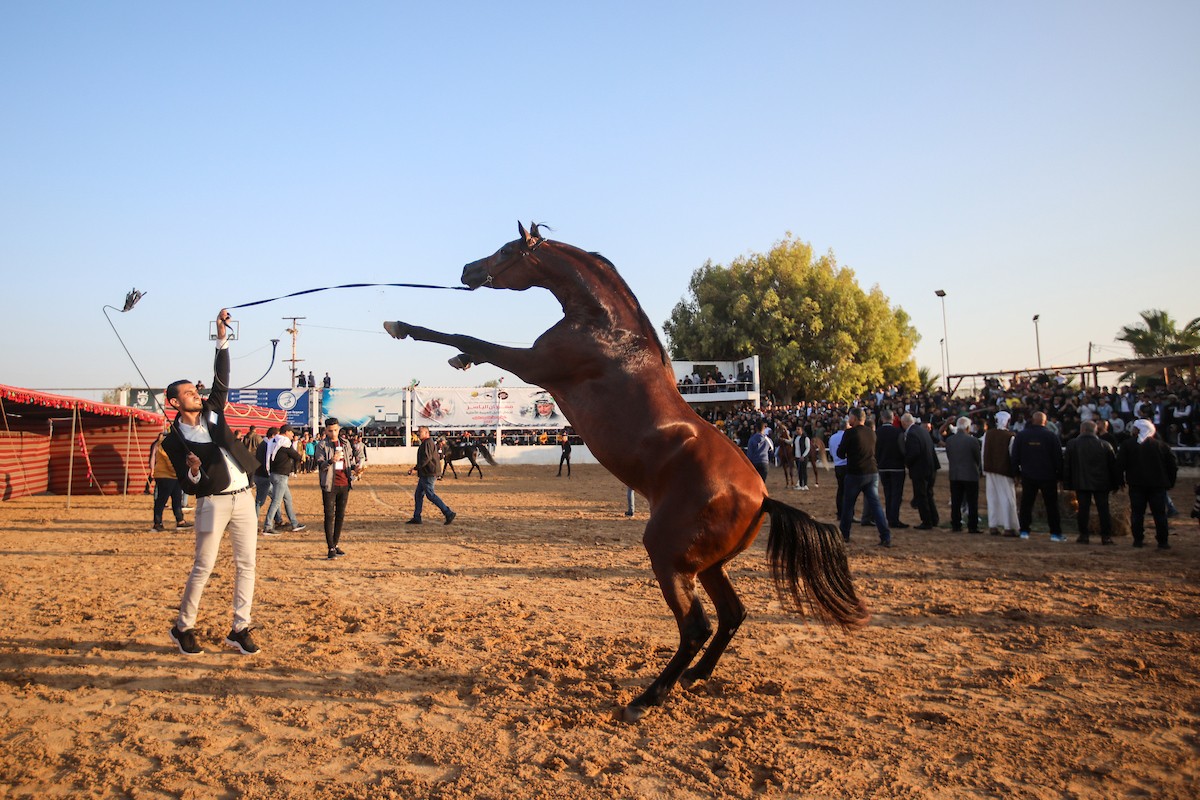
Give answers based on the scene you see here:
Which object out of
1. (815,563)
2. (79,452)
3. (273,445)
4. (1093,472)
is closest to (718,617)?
(815,563)

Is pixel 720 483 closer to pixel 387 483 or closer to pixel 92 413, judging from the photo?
pixel 92 413

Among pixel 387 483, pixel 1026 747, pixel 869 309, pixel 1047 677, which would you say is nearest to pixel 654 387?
pixel 1026 747

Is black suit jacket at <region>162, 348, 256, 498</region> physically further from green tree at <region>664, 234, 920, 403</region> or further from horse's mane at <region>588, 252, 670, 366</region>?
green tree at <region>664, 234, 920, 403</region>

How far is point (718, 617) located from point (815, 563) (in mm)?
708

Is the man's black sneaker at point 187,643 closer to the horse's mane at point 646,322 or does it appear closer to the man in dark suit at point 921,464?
the horse's mane at point 646,322

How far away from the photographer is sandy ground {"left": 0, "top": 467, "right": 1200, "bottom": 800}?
135 inches

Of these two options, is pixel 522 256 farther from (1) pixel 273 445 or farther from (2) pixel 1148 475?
(1) pixel 273 445

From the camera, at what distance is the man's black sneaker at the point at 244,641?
5.36 metres

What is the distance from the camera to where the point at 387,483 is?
28.0 m

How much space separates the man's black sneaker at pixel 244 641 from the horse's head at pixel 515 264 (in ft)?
10.2

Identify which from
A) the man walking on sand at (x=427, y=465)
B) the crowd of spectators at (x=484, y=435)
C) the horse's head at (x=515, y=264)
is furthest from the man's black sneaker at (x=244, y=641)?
the crowd of spectators at (x=484, y=435)

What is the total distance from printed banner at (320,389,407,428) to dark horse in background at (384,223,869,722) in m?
39.2

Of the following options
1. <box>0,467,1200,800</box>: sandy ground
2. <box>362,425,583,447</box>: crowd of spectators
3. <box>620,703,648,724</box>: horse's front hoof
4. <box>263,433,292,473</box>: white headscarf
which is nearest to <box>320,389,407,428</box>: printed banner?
<box>362,425,583,447</box>: crowd of spectators

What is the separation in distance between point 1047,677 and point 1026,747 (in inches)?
52.8
